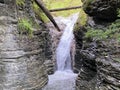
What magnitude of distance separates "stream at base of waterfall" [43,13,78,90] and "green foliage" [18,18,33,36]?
7.87ft

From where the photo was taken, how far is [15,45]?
891cm

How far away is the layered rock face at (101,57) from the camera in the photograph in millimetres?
6457

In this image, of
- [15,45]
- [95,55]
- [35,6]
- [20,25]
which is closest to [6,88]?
[15,45]

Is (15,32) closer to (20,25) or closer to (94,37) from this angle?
(20,25)

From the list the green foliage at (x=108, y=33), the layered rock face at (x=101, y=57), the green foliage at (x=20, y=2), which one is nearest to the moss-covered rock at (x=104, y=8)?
the layered rock face at (x=101, y=57)

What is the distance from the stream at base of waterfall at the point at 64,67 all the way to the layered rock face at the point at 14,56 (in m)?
1.42

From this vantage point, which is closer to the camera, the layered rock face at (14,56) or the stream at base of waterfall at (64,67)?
the layered rock face at (14,56)

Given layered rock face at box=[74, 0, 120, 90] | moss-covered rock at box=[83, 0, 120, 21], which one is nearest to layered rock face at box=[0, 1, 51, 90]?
layered rock face at box=[74, 0, 120, 90]

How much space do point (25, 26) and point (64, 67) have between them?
18.3 feet

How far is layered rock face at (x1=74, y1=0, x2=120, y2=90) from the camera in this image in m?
6.46

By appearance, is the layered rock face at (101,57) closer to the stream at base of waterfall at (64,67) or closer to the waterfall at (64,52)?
the stream at base of waterfall at (64,67)

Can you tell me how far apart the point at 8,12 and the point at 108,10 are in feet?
10.8

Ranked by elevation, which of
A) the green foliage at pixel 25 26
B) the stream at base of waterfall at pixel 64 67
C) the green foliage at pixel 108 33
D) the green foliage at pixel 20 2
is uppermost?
the green foliage at pixel 20 2

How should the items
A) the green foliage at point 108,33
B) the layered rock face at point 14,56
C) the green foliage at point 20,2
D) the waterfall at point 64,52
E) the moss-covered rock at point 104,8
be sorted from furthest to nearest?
the waterfall at point 64,52 < the green foliage at point 20,2 < the layered rock face at point 14,56 < the moss-covered rock at point 104,8 < the green foliage at point 108,33
